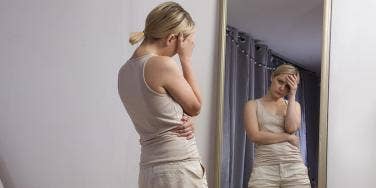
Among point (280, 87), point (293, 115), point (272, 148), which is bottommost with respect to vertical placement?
point (272, 148)

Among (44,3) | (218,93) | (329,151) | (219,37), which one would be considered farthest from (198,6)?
(329,151)

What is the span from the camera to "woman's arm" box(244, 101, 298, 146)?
2.12 metres

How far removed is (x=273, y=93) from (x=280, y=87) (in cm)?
4

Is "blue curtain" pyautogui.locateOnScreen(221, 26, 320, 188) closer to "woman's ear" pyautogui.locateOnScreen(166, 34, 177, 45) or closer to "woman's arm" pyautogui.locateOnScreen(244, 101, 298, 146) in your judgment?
"woman's arm" pyautogui.locateOnScreen(244, 101, 298, 146)

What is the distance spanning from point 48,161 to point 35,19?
0.65m

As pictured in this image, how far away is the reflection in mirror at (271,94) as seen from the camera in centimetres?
211

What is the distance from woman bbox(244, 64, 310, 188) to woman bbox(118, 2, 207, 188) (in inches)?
24.6

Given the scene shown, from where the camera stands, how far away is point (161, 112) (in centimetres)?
156

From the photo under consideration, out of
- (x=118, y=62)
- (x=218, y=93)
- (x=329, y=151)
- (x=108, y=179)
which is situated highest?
(x=118, y=62)

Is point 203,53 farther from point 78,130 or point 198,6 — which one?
point 78,130

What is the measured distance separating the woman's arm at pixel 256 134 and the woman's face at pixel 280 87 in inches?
4.1

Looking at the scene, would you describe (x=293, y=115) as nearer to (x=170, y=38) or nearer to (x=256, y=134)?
(x=256, y=134)

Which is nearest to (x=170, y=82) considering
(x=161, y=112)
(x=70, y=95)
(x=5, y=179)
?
(x=161, y=112)

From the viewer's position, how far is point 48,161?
88.5 inches
